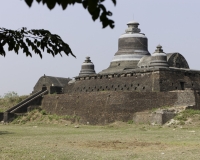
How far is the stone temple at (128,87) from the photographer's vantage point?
27188mm

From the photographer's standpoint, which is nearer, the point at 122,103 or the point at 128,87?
the point at 122,103

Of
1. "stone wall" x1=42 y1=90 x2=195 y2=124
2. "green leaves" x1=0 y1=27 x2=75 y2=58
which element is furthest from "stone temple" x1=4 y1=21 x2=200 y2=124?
"green leaves" x1=0 y1=27 x2=75 y2=58

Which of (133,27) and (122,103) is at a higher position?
(133,27)

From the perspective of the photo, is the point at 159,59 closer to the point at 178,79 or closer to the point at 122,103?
the point at 178,79

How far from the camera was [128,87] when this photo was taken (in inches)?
1236

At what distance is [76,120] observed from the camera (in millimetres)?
29156

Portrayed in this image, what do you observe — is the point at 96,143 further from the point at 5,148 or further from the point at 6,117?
the point at 6,117

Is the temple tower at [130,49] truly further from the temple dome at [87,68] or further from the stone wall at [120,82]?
the temple dome at [87,68]

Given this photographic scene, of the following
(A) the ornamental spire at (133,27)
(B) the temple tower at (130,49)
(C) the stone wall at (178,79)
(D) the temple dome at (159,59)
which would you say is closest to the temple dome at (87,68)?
(B) the temple tower at (130,49)

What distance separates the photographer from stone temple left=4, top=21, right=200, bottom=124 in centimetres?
2719

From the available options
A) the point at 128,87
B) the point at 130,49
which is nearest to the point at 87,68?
the point at 130,49

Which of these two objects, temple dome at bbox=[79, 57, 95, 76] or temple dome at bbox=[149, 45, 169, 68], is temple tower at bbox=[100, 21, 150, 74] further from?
temple dome at bbox=[149, 45, 169, 68]

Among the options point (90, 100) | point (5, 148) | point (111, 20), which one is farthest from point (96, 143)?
point (90, 100)

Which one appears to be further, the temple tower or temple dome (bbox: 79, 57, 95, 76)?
temple dome (bbox: 79, 57, 95, 76)
